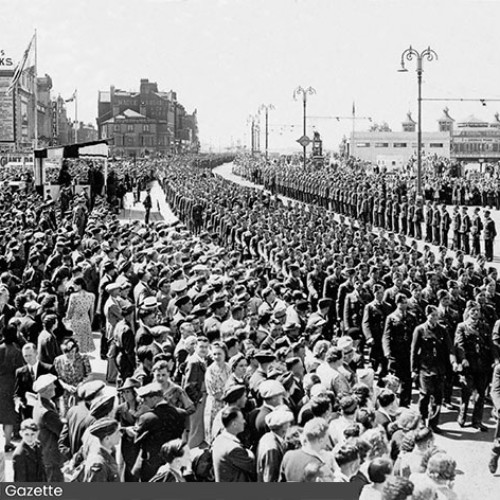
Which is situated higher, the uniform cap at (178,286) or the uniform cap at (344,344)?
the uniform cap at (178,286)

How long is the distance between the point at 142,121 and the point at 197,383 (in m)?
115

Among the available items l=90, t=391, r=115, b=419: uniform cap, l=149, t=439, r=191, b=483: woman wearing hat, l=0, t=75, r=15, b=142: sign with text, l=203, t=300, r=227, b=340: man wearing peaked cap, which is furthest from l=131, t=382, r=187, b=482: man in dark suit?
l=0, t=75, r=15, b=142: sign with text

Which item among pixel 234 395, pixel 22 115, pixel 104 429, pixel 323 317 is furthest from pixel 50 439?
pixel 22 115

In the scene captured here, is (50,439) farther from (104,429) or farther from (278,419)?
(278,419)

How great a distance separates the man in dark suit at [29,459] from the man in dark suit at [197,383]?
2253 millimetres

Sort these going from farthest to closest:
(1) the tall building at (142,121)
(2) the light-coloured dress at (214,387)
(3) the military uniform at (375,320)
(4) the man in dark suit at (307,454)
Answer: (1) the tall building at (142,121) → (3) the military uniform at (375,320) → (2) the light-coloured dress at (214,387) → (4) the man in dark suit at (307,454)

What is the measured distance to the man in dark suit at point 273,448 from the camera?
6.26 meters

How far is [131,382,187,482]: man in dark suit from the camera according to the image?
6.79 m

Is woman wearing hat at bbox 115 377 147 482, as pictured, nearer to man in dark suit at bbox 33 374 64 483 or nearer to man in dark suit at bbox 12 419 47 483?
man in dark suit at bbox 33 374 64 483

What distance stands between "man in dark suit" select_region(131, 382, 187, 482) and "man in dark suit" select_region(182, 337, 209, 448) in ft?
5.38

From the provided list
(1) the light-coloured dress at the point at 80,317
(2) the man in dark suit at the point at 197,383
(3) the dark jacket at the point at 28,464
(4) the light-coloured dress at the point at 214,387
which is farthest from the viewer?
(1) the light-coloured dress at the point at 80,317

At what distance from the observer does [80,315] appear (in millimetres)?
11297

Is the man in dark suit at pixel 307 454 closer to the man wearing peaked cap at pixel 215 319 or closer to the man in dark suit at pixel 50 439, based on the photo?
the man in dark suit at pixel 50 439

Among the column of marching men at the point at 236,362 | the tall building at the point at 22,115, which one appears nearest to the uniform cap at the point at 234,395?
the column of marching men at the point at 236,362
